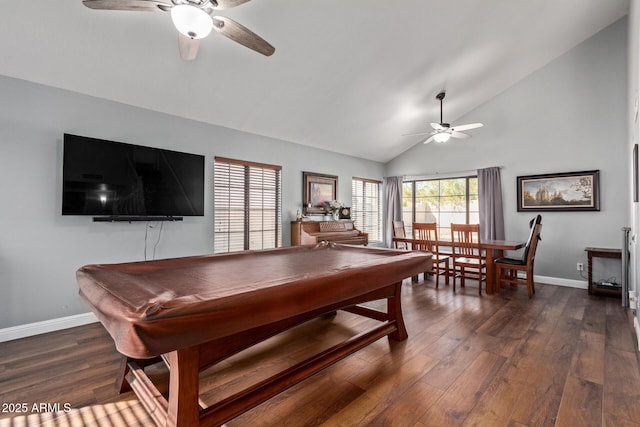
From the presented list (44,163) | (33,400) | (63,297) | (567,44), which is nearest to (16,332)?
(63,297)

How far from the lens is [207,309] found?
44.0 inches

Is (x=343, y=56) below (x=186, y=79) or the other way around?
the other way around

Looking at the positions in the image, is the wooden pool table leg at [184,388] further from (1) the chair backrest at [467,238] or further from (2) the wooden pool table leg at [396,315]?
(1) the chair backrest at [467,238]

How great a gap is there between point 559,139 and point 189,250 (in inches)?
238

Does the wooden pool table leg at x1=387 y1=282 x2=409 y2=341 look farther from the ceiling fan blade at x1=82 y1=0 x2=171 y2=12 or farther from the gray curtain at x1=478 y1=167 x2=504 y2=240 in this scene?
the gray curtain at x1=478 y1=167 x2=504 y2=240

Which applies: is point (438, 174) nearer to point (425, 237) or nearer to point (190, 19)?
point (425, 237)

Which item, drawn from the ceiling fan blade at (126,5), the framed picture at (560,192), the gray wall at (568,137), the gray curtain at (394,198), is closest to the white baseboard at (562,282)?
the gray wall at (568,137)

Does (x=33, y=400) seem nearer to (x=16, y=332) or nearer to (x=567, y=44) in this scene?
(x=16, y=332)

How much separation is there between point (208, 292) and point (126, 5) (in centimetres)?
184

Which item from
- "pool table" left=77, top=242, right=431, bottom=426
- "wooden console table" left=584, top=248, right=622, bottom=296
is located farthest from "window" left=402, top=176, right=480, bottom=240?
"pool table" left=77, top=242, right=431, bottom=426

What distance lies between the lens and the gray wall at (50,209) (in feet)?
9.07

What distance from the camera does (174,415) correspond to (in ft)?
4.25

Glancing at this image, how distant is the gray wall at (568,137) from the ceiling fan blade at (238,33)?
194 inches

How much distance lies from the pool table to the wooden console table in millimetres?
3537
